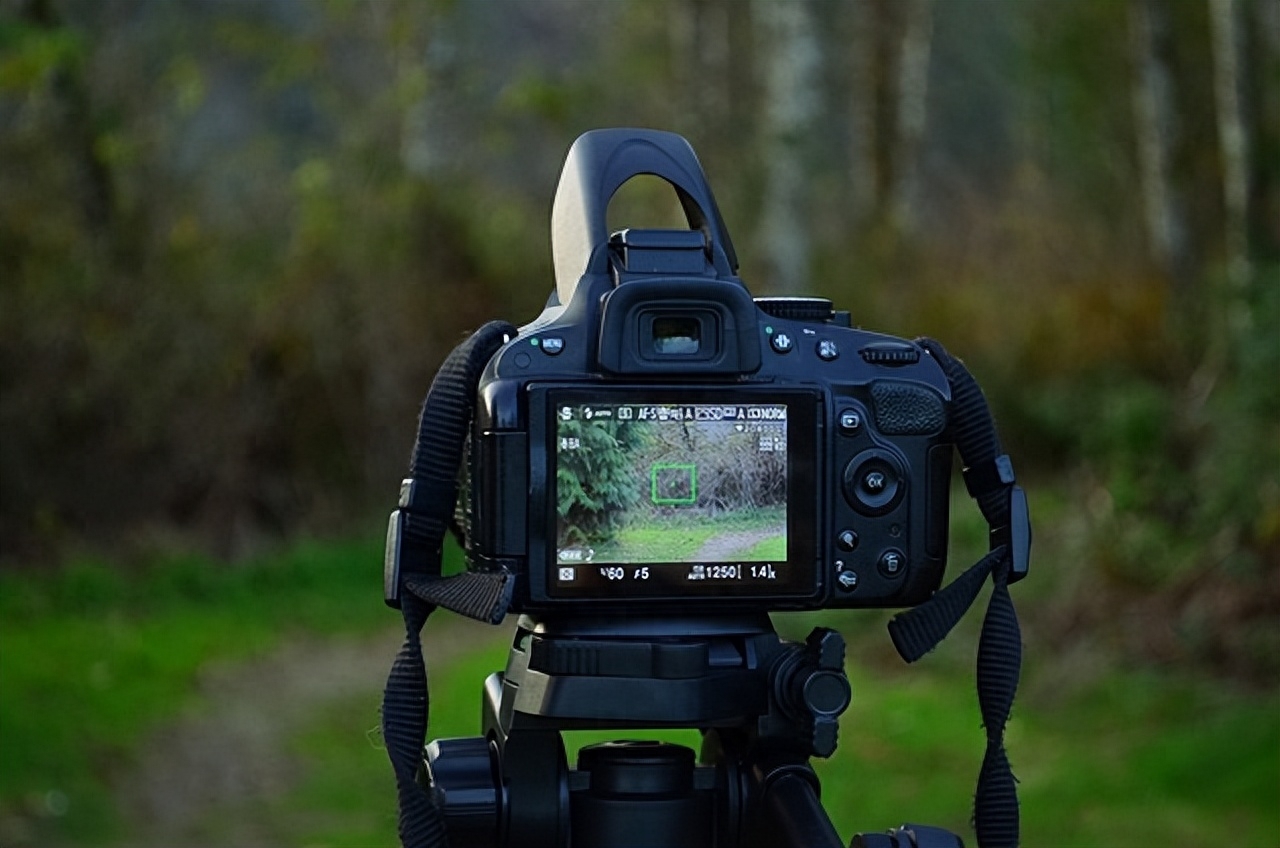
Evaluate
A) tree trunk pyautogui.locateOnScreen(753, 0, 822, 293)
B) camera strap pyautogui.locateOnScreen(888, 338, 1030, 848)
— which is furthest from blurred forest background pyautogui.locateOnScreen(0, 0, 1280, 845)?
camera strap pyautogui.locateOnScreen(888, 338, 1030, 848)

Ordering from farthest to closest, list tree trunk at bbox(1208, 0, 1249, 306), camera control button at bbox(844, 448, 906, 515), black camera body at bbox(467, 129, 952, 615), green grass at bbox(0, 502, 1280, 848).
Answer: tree trunk at bbox(1208, 0, 1249, 306), green grass at bbox(0, 502, 1280, 848), camera control button at bbox(844, 448, 906, 515), black camera body at bbox(467, 129, 952, 615)

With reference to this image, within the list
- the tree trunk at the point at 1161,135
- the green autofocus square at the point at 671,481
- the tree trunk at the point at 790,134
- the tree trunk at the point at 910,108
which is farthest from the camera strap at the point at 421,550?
the tree trunk at the point at 910,108

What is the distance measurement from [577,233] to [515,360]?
0.84 ft

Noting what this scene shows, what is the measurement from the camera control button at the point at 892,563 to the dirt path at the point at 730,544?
0.57ft

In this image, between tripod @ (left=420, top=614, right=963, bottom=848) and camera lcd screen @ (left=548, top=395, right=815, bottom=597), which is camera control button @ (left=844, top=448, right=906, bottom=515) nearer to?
camera lcd screen @ (left=548, top=395, right=815, bottom=597)

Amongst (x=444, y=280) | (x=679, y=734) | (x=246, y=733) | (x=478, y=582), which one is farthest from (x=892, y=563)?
(x=444, y=280)

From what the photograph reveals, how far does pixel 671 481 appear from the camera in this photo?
2.35 metres

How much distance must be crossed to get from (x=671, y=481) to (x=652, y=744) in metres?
0.50

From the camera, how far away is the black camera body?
7.63 ft

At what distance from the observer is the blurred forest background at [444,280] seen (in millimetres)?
7840

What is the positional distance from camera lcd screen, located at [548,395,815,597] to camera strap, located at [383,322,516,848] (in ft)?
0.57

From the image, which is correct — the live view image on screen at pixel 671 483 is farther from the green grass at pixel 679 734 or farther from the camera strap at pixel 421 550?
the green grass at pixel 679 734

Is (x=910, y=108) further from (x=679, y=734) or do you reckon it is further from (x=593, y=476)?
(x=593, y=476)

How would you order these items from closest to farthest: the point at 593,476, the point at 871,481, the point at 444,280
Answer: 1. the point at 593,476
2. the point at 871,481
3. the point at 444,280
